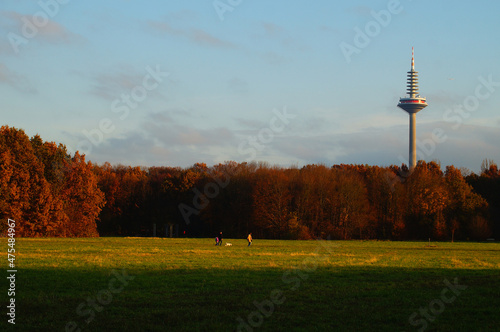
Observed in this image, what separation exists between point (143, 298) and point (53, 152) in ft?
221

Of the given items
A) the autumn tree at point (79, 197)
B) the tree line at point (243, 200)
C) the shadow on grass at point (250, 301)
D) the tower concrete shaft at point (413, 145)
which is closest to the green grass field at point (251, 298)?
the shadow on grass at point (250, 301)

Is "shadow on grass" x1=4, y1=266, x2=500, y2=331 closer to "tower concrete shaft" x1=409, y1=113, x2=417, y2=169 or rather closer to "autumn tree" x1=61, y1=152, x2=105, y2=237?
"autumn tree" x1=61, y1=152, x2=105, y2=237

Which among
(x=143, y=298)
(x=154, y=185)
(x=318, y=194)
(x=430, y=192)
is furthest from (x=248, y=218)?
(x=143, y=298)

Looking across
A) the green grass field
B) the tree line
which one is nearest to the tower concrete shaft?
the tree line

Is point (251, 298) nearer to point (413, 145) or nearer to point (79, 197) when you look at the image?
point (79, 197)

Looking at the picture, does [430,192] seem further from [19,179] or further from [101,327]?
[101,327]

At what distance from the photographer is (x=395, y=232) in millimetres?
90250

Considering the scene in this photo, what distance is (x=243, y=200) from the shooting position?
96.3 metres

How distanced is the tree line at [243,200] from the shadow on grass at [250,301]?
169ft

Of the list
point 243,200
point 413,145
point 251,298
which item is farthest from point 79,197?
point 413,145

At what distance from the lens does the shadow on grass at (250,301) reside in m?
14.2

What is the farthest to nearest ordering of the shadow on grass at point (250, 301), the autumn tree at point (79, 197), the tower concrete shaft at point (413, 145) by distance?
the tower concrete shaft at point (413, 145) < the autumn tree at point (79, 197) < the shadow on grass at point (250, 301)

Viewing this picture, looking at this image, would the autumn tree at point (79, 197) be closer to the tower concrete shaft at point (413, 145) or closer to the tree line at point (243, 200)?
the tree line at point (243, 200)

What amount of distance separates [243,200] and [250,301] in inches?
3107
